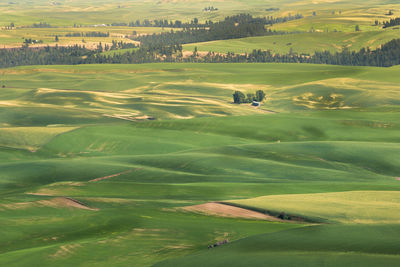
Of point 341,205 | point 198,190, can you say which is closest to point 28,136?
point 198,190

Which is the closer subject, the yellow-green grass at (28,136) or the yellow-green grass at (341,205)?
the yellow-green grass at (341,205)

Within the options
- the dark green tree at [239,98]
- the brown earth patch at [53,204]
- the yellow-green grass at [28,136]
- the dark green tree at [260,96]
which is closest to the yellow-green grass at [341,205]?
the brown earth patch at [53,204]

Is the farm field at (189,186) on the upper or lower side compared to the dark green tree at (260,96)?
upper

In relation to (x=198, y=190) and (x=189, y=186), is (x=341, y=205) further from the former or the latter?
(x=189, y=186)

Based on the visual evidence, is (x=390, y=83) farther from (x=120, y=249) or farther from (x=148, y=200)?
(x=120, y=249)

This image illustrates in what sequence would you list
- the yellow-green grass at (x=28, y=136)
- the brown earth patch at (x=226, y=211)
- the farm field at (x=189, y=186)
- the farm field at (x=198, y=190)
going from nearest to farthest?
1. the farm field at (x=198, y=190)
2. the farm field at (x=189, y=186)
3. the brown earth patch at (x=226, y=211)
4. the yellow-green grass at (x=28, y=136)

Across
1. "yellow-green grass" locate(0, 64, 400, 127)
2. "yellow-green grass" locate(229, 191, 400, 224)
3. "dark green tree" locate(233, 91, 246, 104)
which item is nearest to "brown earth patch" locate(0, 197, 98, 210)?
"yellow-green grass" locate(229, 191, 400, 224)

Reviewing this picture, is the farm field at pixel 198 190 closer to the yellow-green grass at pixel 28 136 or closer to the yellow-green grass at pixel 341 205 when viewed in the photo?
the yellow-green grass at pixel 341 205
